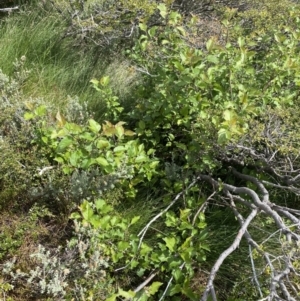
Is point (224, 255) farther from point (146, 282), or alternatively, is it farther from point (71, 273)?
point (71, 273)

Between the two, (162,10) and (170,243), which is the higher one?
(162,10)

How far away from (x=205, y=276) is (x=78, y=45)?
97.6 inches

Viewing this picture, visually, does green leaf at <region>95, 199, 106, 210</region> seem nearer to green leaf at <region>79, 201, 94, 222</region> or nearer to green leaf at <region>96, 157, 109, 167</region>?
green leaf at <region>79, 201, 94, 222</region>

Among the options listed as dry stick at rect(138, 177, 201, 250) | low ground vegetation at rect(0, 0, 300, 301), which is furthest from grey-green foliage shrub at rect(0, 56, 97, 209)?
dry stick at rect(138, 177, 201, 250)

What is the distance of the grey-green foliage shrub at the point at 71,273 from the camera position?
193cm

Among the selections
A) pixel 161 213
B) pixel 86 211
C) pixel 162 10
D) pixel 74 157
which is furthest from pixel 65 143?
pixel 162 10

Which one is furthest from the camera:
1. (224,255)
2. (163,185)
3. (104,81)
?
(104,81)

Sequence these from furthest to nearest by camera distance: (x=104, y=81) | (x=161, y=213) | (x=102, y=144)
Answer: (x=104, y=81) → (x=161, y=213) → (x=102, y=144)

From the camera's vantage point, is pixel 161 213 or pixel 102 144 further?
pixel 161 213

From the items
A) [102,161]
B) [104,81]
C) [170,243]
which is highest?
[104,81]

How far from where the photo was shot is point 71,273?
2.03 metres

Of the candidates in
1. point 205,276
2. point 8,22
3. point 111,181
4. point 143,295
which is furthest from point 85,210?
point 8,22

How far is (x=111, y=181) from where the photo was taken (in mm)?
2217

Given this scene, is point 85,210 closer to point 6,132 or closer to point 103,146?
point 103,146
